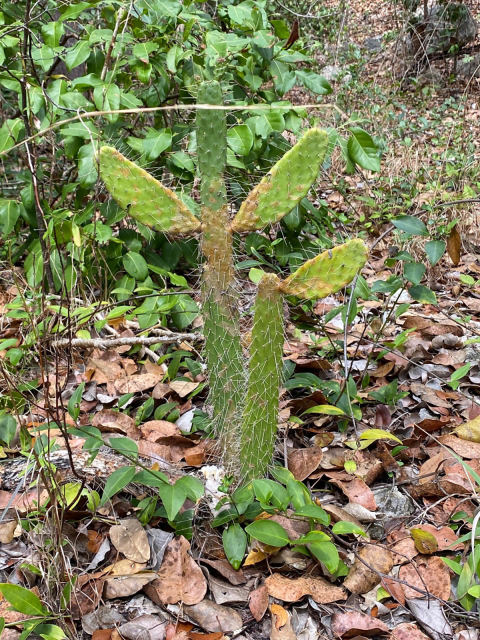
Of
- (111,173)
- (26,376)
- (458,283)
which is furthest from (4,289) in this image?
(458,283)

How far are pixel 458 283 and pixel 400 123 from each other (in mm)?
2497

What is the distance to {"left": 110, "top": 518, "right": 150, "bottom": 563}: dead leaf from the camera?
150 cm

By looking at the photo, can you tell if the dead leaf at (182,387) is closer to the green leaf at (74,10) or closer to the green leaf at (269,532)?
the green leaf at (269,532)

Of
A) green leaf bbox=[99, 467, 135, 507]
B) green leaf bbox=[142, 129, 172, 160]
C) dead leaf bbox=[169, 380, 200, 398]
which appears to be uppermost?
green leaf bbox=[142, 129, 172, 160]

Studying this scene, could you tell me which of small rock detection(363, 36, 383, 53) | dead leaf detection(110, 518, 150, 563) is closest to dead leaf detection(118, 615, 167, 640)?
dead leaf detection(110, 518, 150, 563)

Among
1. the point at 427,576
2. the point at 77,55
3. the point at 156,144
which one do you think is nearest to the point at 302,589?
the point at 427,576

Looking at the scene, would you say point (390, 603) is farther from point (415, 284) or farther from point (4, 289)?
point (4, 289)

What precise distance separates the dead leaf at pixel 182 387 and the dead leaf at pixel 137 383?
109 millimetres

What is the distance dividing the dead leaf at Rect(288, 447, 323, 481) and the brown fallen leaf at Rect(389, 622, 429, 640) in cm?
52

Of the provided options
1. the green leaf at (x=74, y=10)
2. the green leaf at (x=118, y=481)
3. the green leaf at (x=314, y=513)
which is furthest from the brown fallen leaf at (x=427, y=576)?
the green leaf at (x=74, y=10)

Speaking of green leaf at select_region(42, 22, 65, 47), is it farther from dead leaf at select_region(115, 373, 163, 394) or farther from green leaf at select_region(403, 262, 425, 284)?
green leaf at select_region(403, 262, 425, 284)

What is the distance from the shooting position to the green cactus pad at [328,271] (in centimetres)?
138

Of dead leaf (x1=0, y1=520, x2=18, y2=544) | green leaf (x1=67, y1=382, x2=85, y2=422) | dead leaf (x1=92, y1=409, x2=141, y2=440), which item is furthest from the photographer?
dead leaf (x1=92, y1=409, x2=141, y2=440)

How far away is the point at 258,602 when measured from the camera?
4.63 ft
